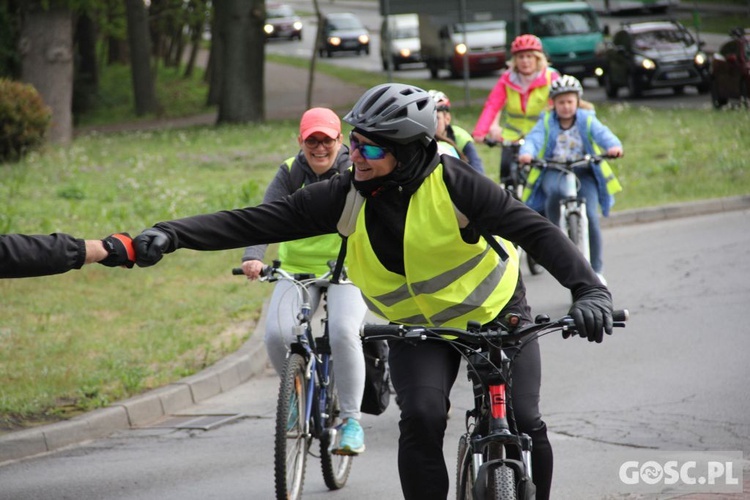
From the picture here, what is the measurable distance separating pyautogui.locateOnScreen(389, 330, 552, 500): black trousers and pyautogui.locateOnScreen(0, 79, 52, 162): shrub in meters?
17.4

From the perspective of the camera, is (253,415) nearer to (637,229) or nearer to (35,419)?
(35,419)

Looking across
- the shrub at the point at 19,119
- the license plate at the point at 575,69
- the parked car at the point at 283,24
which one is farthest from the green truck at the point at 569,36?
→ the parked car at the point at 283,24

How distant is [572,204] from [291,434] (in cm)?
487

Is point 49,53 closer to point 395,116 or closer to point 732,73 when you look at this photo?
point 732,73


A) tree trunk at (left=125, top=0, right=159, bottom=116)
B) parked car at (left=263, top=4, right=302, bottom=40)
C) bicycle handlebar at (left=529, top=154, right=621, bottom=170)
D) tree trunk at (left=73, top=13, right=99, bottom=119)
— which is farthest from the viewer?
parked car at (left=263, top=4, right=302, bottom=40)

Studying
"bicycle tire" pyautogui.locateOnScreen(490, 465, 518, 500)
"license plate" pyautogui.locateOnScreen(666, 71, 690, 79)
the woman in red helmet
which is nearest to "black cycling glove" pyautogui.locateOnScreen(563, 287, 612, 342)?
"bicycle tire" pyautogui.locateOnScreen(490, 465, 518, 500)

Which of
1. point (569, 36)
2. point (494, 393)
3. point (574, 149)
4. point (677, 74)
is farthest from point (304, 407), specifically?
point (569, 36)

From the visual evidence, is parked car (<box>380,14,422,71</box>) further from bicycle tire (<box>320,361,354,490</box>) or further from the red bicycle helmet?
bicycle tire (<box>320,361,354,490</box>)

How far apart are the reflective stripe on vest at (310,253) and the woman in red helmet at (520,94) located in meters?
4.68

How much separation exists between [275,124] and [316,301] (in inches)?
871

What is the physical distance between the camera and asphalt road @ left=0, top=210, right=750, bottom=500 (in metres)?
6.51

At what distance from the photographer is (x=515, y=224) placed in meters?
4.41

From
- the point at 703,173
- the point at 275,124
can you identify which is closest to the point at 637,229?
the point at 703,173

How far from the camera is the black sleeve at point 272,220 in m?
4.65
